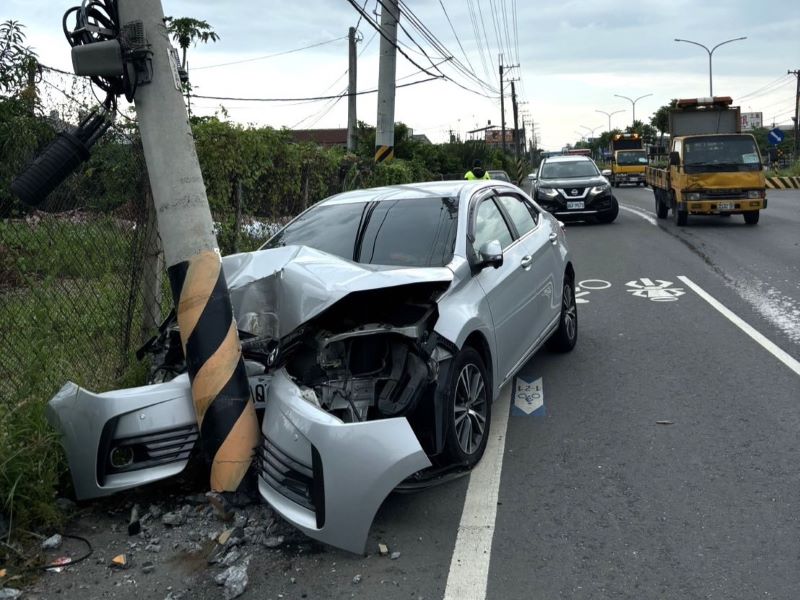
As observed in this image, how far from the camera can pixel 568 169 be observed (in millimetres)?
20422

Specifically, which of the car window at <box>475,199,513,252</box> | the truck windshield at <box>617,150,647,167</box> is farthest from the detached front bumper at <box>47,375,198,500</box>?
the truck windshield at <box>617,150,647,167</box>

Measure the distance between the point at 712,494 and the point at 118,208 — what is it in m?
4.66

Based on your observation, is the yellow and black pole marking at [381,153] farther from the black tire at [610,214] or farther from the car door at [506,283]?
the car door at [506,283]

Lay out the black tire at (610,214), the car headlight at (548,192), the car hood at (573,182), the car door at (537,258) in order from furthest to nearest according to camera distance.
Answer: the black tire at (610,214), the car hood at (573,182), the car headlight at (548,192), the car door at (537,258)

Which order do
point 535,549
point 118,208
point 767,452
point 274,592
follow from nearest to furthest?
point 274,592 < point 535,549 < point 767,452 < point 118,208

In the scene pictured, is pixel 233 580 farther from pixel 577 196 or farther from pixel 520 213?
pixel 577 196


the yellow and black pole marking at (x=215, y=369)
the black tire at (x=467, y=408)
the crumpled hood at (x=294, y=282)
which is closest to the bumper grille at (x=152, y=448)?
the yellow and black pole marking at (x=215, y=369)

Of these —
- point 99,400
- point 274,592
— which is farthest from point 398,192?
point 274,592

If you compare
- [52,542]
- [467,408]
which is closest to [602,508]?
[467,408]

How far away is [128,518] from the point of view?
4410 mm

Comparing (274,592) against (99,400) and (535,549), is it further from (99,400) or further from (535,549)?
(99,400)

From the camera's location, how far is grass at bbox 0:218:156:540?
436cm

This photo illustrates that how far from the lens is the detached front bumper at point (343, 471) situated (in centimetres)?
372

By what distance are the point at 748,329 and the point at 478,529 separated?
5.14m
